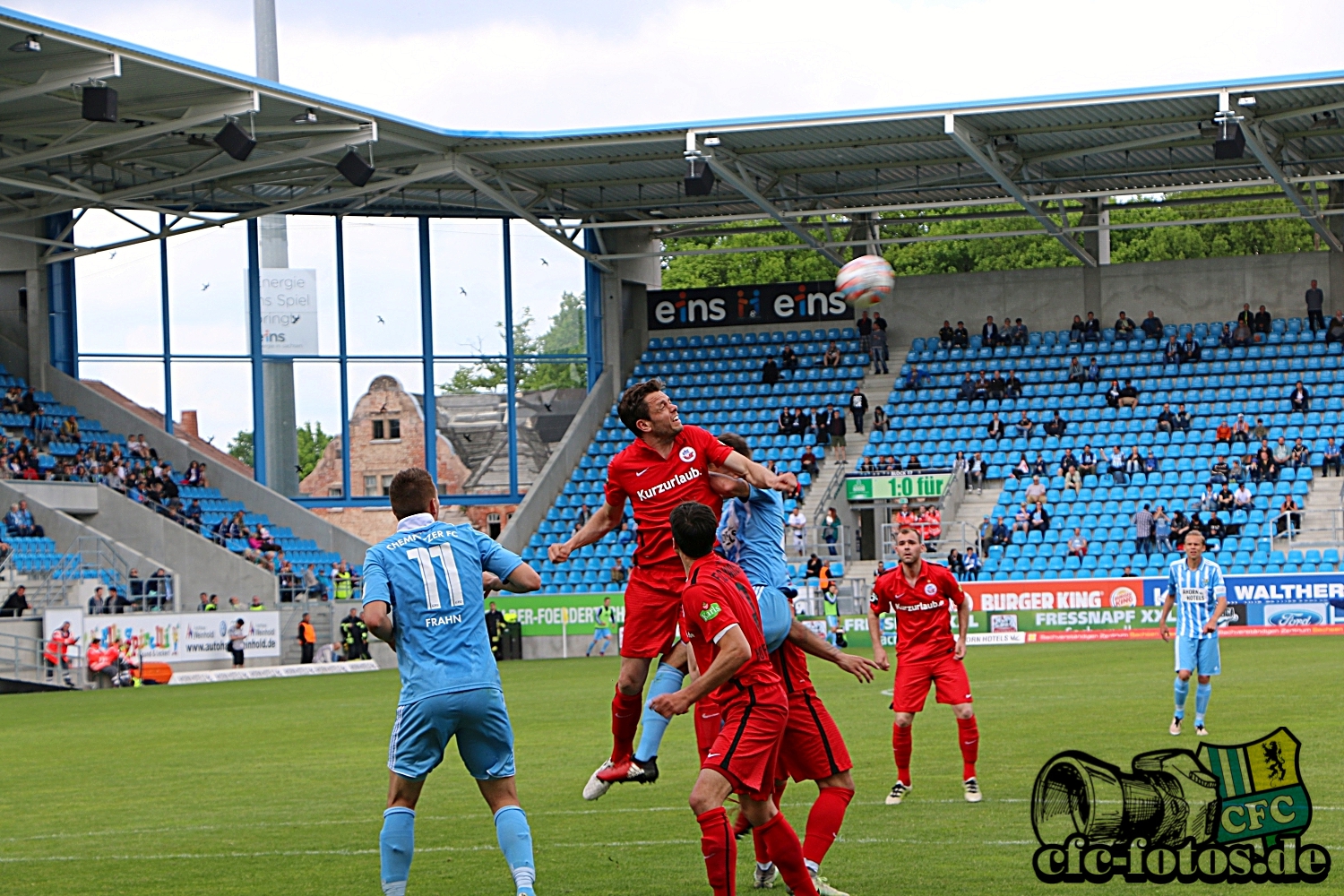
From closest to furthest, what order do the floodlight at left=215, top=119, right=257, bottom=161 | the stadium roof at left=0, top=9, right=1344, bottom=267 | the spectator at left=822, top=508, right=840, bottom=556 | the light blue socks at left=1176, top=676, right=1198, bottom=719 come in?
the light blue socks at left=1176, top=676, right=1198, bottom=719, the floodlight at left=215, top=119, right=257, bottom=161, the stadium roof at left=0, top=9, right=1344, bottom=267, the spectator at left=822, top=508, right=840, bottom=556

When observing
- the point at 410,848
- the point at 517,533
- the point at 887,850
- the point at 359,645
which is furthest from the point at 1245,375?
the point at 410,848

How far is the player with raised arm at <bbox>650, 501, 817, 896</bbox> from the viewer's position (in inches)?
291

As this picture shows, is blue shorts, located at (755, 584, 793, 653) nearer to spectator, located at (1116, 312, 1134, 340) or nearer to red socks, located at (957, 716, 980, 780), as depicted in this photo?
red socks, located at (957, 716, 980, 780)

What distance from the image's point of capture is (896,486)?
3944cm

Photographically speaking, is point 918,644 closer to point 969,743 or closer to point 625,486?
point 969,743

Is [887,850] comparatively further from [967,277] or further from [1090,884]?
[967,277]

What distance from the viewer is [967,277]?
45.1 metres

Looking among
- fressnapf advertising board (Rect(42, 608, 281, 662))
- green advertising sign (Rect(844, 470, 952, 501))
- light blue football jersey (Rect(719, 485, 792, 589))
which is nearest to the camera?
light blue football jersey (Rect(719, 485, 792, 589))

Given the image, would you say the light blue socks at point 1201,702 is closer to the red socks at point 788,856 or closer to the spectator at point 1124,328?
the red socks at point 788,856

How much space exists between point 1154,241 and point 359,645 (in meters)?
45.1

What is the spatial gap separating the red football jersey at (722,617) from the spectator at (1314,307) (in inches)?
1434

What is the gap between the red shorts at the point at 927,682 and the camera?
1174 cm

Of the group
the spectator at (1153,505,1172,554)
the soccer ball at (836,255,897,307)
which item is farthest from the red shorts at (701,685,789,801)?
the spectator at (1153,505,1172,554)

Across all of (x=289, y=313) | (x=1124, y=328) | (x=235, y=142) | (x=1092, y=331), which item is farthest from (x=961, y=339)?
(x=235, y=142)
